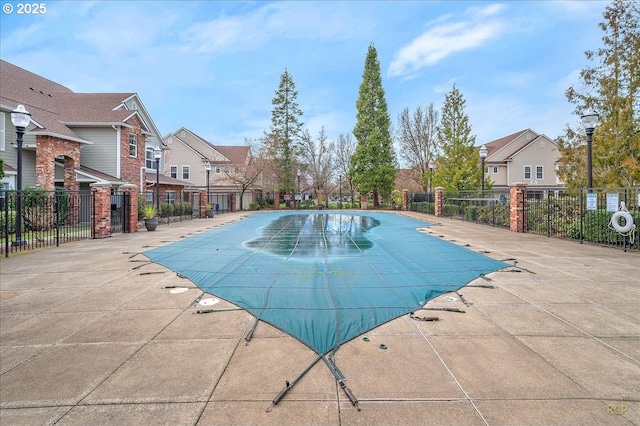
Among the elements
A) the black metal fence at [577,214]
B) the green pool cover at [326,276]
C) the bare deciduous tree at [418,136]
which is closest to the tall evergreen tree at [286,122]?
the bare deciduous tree at [418,136]

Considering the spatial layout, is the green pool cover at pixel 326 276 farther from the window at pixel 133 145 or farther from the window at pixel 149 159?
the window at pixel 149 159

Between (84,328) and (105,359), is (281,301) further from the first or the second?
(84,328)

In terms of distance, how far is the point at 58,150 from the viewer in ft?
49.4

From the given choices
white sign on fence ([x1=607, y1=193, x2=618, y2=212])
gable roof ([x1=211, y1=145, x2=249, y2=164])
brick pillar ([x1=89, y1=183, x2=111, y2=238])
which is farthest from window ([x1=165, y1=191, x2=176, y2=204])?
white sign on fence ([x1=607, y1=193, x2=618, y2=212])

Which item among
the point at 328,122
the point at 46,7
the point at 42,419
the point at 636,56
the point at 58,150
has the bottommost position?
the point at 42,419

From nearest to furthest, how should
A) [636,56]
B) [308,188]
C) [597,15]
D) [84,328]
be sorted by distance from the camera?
[84,328] < [636,56] < [597,15] < [308,188]

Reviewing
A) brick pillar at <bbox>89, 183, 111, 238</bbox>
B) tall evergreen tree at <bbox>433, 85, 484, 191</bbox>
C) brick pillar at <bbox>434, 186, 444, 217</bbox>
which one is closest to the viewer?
brick pillar at <bbox>89, 183, 111, 238</bbox>

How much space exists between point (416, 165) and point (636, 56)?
72.7 ft

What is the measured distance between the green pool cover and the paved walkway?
251 millimetres

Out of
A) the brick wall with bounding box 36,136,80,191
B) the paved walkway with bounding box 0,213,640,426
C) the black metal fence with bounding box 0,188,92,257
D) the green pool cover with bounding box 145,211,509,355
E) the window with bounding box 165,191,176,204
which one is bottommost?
the paved walkway with bounding box 0,213,640,426

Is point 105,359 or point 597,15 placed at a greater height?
point 597,15

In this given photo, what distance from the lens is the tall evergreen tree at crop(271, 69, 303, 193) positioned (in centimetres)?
3136

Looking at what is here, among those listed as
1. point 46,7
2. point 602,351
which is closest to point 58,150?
point 46,7

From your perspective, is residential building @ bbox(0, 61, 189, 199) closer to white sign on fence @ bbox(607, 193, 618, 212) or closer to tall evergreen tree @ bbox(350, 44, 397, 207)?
tall evergreen tree @ bbox(350, 44, 397, 207)
